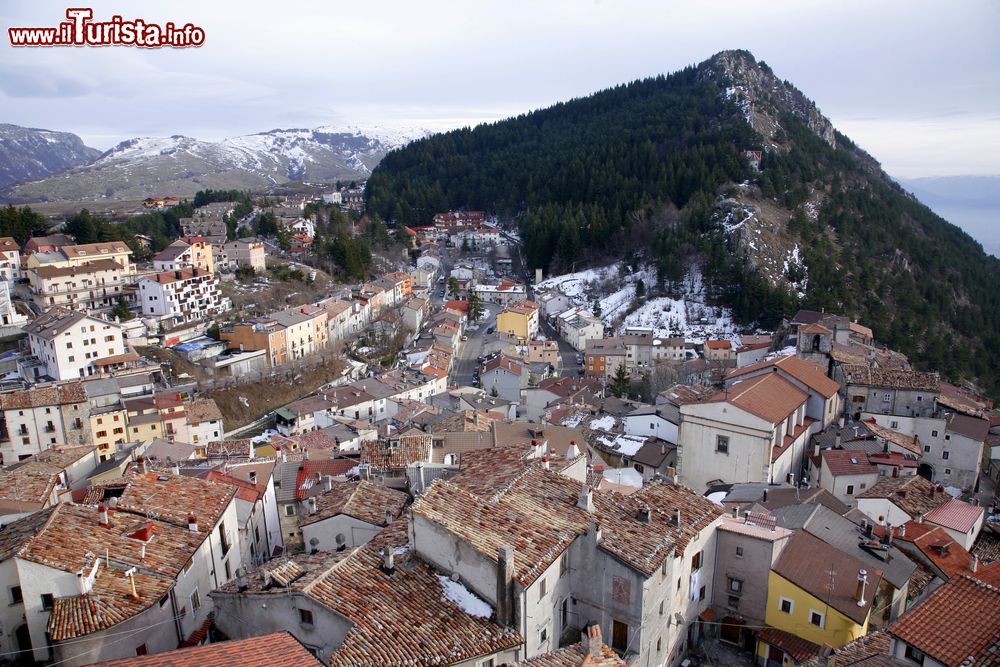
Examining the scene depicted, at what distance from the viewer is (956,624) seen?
9.59 m

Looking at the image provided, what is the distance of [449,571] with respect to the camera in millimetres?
10312

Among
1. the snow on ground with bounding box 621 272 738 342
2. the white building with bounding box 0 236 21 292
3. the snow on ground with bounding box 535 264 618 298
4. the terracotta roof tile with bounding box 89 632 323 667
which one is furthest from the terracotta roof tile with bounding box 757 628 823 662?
the snow on ground with bounding box 535 264 618 298

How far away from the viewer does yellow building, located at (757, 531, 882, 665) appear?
1343 cm

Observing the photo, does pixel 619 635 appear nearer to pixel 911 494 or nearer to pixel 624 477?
pixel 624 477

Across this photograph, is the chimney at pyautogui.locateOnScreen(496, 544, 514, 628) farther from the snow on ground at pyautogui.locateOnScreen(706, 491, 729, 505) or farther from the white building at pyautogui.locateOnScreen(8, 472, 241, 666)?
the snow on ground at pyautogui.locateOnScreen(706, 491, 729, 505)

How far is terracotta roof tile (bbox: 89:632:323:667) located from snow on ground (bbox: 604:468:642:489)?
13.7 meters

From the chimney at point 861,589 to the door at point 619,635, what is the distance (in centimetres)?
592

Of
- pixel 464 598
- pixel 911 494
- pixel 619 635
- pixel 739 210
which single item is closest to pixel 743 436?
pixel 911 494

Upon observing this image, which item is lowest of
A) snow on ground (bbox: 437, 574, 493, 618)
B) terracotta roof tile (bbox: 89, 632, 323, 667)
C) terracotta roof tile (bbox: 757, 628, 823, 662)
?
terracotta roof tile (bbox: 757, 628, 823, 662)

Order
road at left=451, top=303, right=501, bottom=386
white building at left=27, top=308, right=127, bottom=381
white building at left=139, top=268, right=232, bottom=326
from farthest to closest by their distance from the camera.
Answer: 1. road at left=451, top=303, right=501, bottom=386
2. white building at left=139, top=268, right=232, bottom=326
3. white building at left=27, top=308, right=127, bottom=381

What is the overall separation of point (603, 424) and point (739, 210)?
2235 inches

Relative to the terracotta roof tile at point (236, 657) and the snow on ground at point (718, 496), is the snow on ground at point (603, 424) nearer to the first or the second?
the snow on ground at point (718, 496)

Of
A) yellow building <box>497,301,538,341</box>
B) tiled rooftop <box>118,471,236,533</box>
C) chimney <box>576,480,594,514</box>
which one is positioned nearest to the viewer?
chimney <box>576,480,594,514</box>

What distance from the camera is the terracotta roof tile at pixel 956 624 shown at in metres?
9.12
